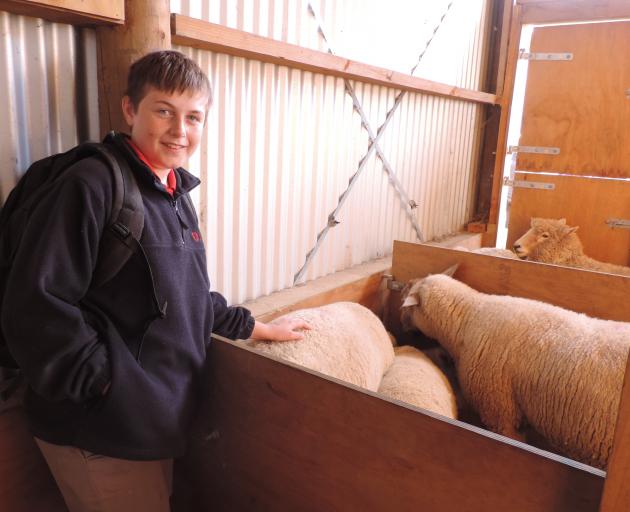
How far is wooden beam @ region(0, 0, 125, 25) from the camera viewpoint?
6.04ft

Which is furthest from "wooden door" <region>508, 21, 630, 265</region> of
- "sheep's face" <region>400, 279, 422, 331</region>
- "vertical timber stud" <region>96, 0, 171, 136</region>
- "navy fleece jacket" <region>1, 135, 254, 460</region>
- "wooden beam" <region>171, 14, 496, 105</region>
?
"navy fleece jacket" <region>1, 135, 254, 460</region>

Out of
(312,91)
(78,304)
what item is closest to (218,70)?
(312,91)

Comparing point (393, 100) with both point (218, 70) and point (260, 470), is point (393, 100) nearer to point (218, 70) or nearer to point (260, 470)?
point (218, 70)

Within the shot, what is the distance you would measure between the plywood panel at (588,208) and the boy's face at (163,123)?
18.1 feet

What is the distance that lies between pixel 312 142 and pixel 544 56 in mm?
3753

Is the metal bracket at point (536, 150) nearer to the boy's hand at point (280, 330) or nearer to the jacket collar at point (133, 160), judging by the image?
the boy's hand at point (280, 330)

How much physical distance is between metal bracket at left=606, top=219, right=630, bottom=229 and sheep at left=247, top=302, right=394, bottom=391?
156 inches

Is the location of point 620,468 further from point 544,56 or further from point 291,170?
point 544,56

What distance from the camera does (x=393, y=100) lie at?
15.9 ft

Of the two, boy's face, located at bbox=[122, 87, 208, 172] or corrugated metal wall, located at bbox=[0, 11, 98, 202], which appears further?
corrugated metal wall, located at bbox=[0, 11, 98, 202]

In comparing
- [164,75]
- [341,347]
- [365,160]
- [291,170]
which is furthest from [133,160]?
[365,160]

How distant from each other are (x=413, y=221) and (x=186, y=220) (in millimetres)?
4135

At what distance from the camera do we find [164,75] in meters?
1.67

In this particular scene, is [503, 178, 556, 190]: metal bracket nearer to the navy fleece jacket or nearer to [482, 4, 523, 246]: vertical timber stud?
[482, 4, 523, 246]: vertical timber stud
